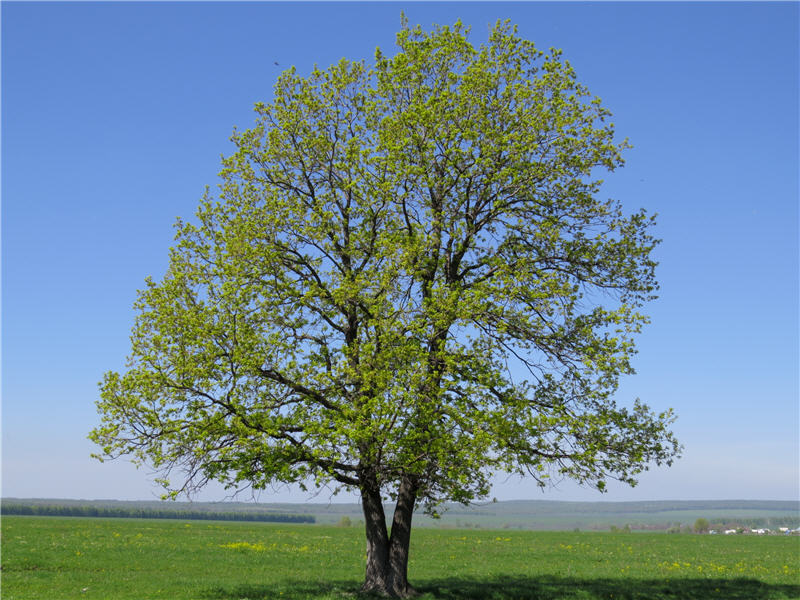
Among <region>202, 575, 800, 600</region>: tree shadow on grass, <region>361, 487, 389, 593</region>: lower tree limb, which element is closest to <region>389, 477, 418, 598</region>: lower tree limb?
<region>361, 487, 389, 593</region>: lower tree limb

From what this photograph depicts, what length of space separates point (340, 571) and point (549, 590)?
11629 millimetres

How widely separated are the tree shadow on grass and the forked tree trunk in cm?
83

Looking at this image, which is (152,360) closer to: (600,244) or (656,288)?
(600,244)

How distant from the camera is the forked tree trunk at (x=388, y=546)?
22844 mm

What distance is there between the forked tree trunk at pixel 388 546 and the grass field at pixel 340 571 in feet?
2.96

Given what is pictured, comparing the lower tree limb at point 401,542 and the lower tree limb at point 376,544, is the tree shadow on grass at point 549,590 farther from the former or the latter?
the lower tree limb at point 401,542

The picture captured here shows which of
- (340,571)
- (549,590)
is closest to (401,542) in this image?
(549,590)

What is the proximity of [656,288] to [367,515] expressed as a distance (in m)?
13.0

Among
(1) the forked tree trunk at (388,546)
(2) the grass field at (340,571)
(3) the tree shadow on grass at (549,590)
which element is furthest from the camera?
(2) the grass field at (340,571)

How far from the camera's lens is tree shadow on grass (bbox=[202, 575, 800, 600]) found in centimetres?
2362

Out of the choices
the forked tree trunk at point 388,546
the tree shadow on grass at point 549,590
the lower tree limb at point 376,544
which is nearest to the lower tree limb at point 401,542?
the forked tree trunk at point 388,546

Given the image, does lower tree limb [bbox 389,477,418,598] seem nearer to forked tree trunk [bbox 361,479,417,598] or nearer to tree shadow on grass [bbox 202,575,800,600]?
forked tree trunk [bbox 361,479,417,598]

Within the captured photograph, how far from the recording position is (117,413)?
20.6 meters

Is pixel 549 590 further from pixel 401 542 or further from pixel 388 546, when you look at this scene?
pixel 388 546
